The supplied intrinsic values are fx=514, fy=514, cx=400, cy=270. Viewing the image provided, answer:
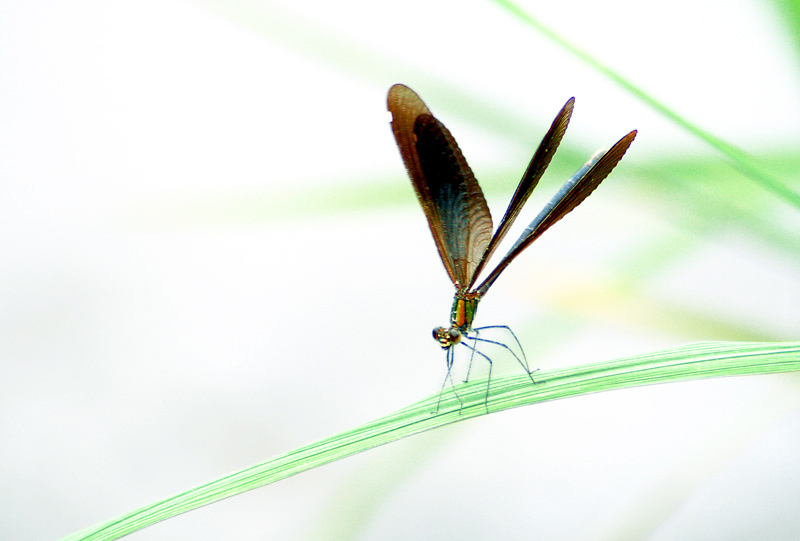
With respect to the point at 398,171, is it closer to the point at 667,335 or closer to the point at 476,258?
the point at 476,258

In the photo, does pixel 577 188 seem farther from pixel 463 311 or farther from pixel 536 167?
pixel 463 311

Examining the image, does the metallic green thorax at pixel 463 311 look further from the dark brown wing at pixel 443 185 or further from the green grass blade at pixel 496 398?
the green grass blade at pixel 496 398

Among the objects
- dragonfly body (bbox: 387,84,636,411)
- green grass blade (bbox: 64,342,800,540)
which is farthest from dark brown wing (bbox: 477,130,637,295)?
green grass blade (bbox: 64,342,800,540)

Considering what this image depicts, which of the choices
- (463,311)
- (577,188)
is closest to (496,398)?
(463,311)

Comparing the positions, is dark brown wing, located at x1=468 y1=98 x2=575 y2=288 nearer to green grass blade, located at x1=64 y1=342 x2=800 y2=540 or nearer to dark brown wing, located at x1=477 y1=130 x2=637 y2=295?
dark brown wing, located at x1=477 y1=130 x2=637 y2=295

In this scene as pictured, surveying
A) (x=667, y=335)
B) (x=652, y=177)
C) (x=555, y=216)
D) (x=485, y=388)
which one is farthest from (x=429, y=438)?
(x=652, y=177)

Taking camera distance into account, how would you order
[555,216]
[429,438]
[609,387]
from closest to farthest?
[609,387] → [555,216] → [429,438]

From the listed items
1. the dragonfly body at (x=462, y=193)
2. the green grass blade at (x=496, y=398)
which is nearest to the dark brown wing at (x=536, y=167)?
the dragonfly body at (x=462, y=193)
